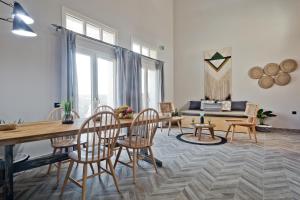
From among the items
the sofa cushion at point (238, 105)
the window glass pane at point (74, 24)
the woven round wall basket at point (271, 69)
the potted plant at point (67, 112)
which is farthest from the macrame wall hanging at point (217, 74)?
the potted plant at point (67, 112)

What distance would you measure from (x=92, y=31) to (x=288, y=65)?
5.57 meters

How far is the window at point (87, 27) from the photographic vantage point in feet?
11.8

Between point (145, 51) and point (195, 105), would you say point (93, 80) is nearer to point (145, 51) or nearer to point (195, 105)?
point (145, 51)

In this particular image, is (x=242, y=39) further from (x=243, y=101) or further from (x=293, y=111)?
(x=293, y=111)

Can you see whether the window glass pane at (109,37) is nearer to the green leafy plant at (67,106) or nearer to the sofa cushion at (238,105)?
the green leafy plant at (67,106)

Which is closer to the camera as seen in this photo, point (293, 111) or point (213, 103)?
point (293, 111)

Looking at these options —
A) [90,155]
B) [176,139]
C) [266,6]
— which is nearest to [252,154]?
[176,139]

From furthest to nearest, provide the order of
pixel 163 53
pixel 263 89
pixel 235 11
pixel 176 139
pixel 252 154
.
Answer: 1. pixel 163 53
2. pixel 235 11
3. pixel 263 89
4. pixel 176 139
5. pixel 252 154

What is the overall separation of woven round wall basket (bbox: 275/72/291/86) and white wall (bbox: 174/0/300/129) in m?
0.13

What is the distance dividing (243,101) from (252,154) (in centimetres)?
320

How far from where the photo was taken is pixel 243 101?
243 inches

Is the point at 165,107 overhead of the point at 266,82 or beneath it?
beneath

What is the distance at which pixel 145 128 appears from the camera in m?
2.60

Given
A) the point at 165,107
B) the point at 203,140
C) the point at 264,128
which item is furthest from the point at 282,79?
the point at 165,107
